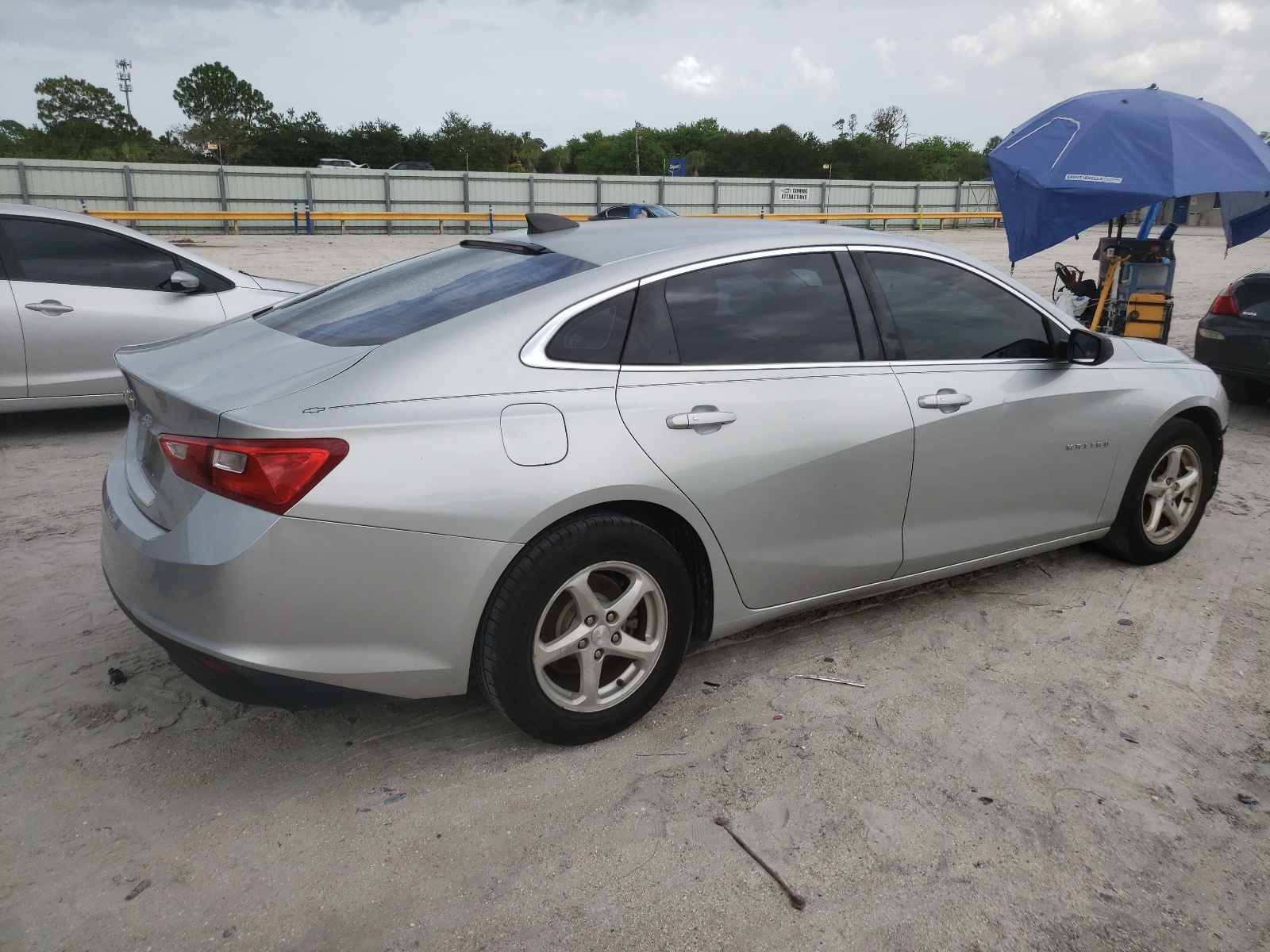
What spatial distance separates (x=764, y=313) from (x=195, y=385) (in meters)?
1.80

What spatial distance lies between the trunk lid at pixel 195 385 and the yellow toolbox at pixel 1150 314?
29.7ft

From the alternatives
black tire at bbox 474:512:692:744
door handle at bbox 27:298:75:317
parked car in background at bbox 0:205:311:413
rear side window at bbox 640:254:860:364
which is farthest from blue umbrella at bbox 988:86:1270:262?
door handle at bbox 27:298:75:317

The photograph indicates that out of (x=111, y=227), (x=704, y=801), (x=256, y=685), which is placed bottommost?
(x=704, y=801)

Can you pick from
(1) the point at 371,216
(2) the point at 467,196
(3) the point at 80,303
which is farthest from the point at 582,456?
(2) the point at 467,196

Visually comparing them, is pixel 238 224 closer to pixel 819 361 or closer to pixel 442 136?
pixel 819 361

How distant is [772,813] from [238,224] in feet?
112

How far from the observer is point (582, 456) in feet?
9.06

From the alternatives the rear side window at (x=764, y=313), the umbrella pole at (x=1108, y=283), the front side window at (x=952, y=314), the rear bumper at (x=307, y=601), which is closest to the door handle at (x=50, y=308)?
the rear bumper at (x=307, y=601)

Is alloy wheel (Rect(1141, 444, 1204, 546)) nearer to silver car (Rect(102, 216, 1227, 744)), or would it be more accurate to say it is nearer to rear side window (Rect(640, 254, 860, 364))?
silver car (Rect(102, 216, 1227, 744))

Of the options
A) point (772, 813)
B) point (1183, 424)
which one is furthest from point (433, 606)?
point (1183, 424)

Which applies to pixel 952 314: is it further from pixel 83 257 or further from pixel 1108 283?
pixel 1108 283

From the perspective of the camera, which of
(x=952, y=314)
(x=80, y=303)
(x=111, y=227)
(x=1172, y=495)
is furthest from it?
(x=111, y=227)

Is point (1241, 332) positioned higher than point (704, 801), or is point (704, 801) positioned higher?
point (1241, 332)

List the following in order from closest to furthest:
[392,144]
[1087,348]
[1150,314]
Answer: [1087,348], [1150,314], [392,144]
